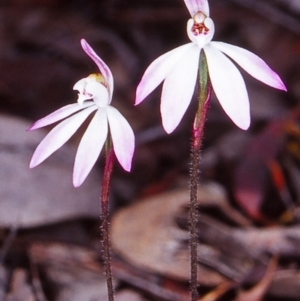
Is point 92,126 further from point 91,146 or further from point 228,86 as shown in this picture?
point 228,86

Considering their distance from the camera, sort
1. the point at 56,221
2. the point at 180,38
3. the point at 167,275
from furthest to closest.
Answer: the point at 180,38 → the point at 56,221 → the point at 167,275

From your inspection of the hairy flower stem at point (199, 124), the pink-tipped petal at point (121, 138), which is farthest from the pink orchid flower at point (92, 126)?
the hairy flower stem at point (199, 124)

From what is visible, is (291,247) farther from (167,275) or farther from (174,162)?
(174,162)

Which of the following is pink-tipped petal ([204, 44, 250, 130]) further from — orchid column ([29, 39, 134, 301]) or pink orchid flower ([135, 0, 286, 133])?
orchid column ([29, 39, 134, 301])

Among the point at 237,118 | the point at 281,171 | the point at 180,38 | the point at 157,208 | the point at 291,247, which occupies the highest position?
the point at 180,38

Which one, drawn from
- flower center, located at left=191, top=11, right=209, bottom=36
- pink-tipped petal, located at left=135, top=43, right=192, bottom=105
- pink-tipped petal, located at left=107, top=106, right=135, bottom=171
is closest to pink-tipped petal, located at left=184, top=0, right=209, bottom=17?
flower center, located at left=191, top=11, right=209, bottom=36

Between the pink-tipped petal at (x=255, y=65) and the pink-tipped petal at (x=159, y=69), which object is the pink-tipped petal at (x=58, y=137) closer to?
the pink-tipped petal at (x=159, y=69)

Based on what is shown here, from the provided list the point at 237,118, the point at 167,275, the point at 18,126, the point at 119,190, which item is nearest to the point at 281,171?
the point at 119,190
